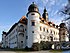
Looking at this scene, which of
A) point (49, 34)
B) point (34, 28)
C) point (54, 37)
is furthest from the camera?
point (54, 37)

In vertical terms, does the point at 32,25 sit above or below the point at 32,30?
above

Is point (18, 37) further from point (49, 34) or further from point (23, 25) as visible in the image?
point (49, 34)

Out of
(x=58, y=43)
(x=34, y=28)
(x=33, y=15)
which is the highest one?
(x=33, y=15)

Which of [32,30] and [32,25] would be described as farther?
[32,25]

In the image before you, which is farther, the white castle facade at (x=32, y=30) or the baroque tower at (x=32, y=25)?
the white castle facade at (x=32, y=30)

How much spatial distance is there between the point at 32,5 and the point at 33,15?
10.1 ft

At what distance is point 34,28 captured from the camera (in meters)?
53.2

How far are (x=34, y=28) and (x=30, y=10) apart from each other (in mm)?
5541

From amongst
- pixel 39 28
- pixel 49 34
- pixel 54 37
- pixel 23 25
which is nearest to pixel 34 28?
pixel 39 28

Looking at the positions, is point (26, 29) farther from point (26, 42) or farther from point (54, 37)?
point (54, 37)

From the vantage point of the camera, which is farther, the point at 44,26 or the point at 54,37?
the point at 54,37

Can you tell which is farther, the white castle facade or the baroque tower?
the white castle facade

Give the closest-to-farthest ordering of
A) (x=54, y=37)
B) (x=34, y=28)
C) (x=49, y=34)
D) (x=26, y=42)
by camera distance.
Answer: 1. (x=34, y=28)
2. (x=26, y=42)
3. (x=49, y=34)
4. (x=54, y=37)

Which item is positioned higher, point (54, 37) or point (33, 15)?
point (33, 15)
